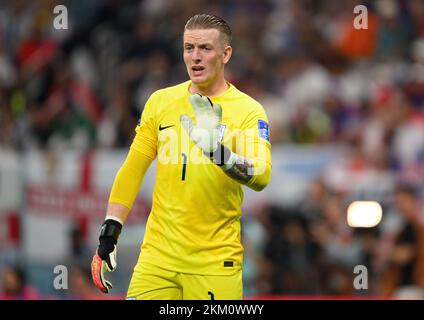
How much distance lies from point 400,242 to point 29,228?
14.5 ft

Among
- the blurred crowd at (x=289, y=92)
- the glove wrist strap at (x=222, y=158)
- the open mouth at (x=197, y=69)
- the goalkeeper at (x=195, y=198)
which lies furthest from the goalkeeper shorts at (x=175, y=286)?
the blurred crowd at (x=289, y=92)

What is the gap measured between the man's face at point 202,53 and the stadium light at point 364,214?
5520 mm

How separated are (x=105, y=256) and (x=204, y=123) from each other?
116cm

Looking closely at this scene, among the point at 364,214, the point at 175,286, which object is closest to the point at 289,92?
the point at 364,214

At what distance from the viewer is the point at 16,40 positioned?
1589 cm

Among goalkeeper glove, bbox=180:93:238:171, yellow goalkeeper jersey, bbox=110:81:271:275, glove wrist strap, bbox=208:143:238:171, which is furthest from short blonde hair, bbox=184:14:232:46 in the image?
glove wrist strap, bbox=208:143:238:171

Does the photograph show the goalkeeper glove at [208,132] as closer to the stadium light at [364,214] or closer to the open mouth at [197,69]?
the open mouth at [197,69]

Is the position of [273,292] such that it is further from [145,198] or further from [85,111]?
[85,111]

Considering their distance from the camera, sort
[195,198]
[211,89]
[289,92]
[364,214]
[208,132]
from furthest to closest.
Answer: [289,92], [364,214], [211,89], [195,198], [208,132]

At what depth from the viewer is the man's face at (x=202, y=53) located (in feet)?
24.1

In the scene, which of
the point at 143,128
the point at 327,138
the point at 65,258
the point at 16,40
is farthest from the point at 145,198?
the point at 143,128

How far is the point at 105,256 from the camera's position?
7.43 m

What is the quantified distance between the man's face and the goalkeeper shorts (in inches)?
48.7

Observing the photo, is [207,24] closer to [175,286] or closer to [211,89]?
[211,89]
